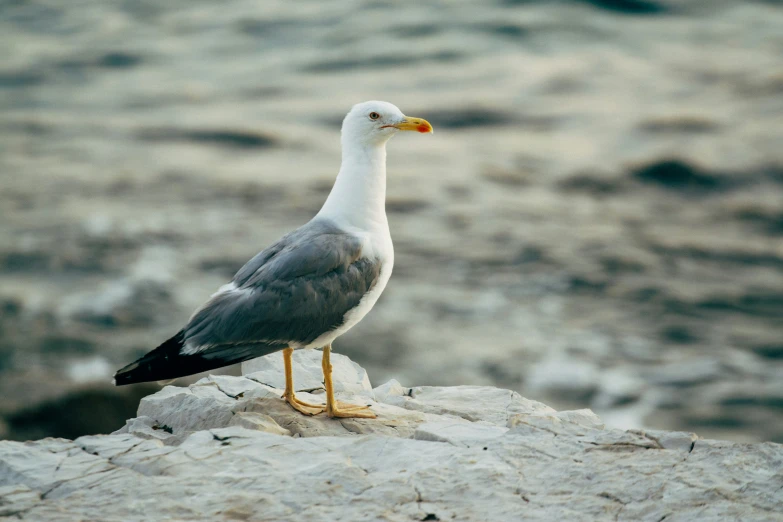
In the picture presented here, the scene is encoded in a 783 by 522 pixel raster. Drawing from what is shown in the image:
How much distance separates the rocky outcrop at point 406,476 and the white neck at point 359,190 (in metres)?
1.64

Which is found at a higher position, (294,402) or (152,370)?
(152,370)

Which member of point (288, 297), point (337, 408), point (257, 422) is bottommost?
point (337, 408)

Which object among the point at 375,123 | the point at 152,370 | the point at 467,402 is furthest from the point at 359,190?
the point at 152,370

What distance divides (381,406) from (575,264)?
8.78 metres

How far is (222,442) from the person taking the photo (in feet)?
16.4

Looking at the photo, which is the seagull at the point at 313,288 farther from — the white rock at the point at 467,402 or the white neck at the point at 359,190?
the white rock at the point at 467,402

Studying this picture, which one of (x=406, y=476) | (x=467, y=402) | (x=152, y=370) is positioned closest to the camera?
(x=406, y=476)

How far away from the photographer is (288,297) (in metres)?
6.01

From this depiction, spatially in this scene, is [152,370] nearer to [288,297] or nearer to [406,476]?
[288,297]

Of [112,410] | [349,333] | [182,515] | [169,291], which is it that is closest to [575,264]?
[349,333]

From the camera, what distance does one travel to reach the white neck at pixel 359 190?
6551mm

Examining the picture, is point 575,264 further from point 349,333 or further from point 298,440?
point 298,440

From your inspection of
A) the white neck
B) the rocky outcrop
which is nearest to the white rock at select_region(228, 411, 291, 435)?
the rocky outcrop

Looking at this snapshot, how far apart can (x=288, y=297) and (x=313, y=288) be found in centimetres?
19
